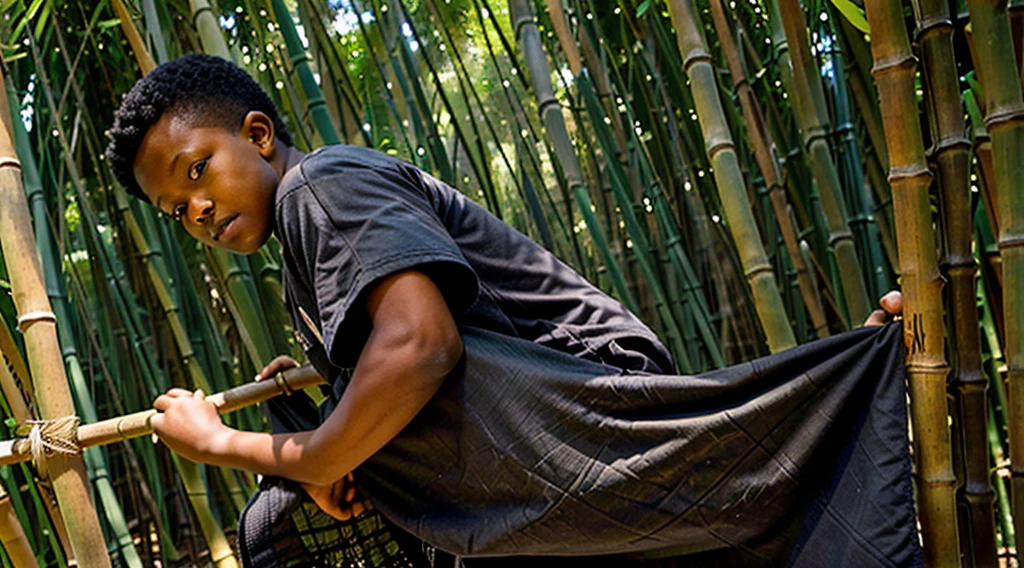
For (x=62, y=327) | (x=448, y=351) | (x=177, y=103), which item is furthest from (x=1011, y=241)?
(x=62, y=327)

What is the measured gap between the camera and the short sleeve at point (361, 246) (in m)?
0.72

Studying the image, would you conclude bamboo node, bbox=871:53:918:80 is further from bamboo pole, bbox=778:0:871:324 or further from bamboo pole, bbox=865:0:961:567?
bamboo pole, bbox=778:0:871:324

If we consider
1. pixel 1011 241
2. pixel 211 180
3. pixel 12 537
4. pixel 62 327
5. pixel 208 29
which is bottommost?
pixel 12 537

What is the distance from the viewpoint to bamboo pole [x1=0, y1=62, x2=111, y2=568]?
39.8 inches

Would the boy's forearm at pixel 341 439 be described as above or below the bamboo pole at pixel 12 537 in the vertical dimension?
above

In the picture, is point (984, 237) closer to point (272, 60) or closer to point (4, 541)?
point (272, 60)

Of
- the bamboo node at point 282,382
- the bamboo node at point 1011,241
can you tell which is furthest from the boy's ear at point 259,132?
the bamboo node at point 1011,241

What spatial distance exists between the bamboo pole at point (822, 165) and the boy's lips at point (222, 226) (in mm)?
599

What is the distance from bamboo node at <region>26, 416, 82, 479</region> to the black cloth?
0.36 m

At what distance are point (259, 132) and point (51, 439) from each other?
0.39m

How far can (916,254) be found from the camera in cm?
68

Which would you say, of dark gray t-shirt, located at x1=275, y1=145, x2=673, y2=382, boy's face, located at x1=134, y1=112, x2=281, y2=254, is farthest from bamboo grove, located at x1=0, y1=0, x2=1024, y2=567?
boy's face, located at x1=134, y1=112, x2=281, y2=254

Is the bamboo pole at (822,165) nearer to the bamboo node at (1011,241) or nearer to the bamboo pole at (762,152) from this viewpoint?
the bamboo pole at (762,152)

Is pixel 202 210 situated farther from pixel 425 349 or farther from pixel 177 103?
pixel 425 349
